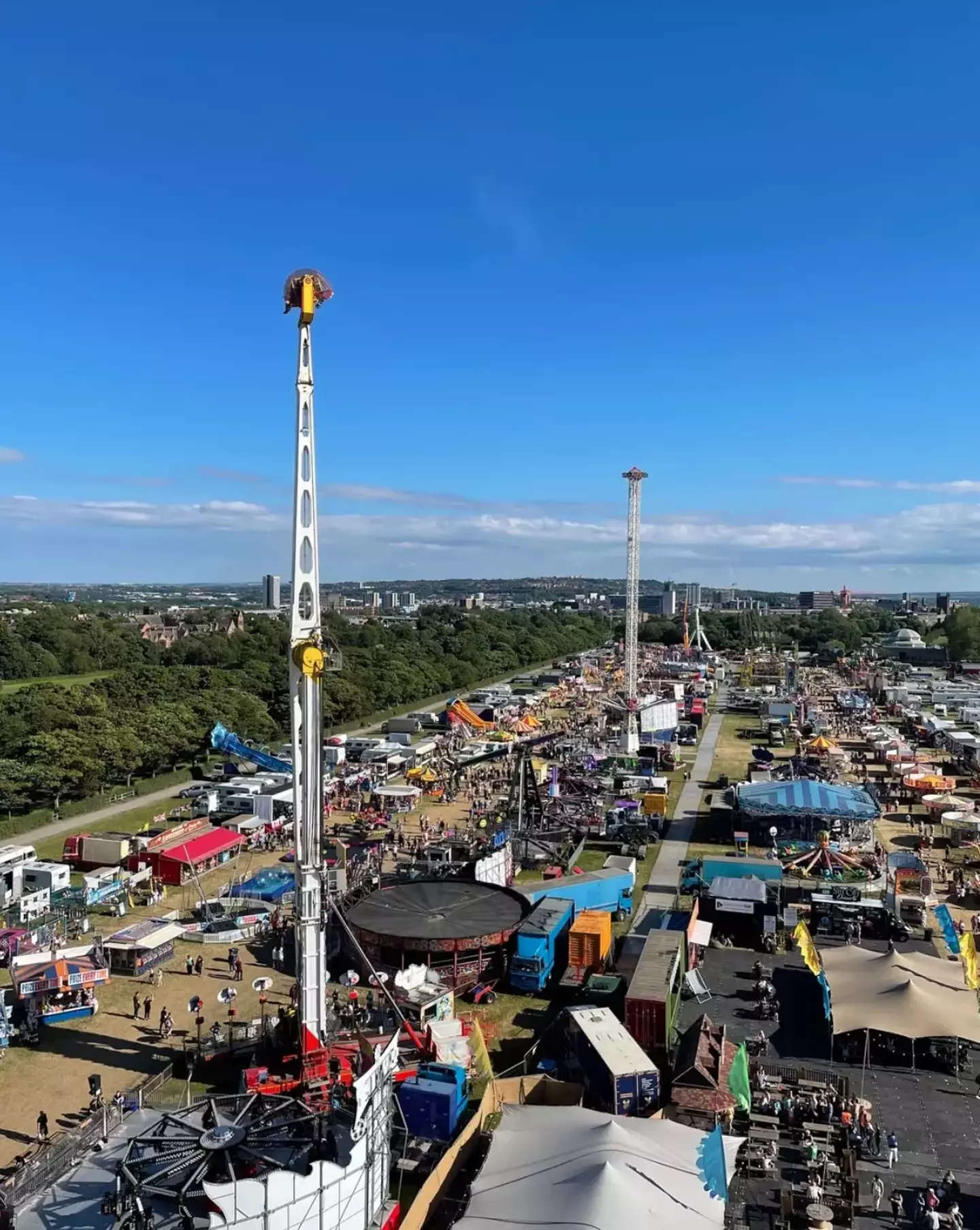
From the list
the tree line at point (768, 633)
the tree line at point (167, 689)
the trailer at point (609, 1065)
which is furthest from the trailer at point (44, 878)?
the tree line at point (768, 633)


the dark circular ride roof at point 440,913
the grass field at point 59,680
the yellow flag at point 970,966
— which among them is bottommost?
the grass field at point 59,680

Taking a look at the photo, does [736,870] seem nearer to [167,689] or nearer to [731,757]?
[731,757]

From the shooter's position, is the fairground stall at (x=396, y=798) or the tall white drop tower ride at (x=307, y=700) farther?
the fairground stall at (x=396, y=798)

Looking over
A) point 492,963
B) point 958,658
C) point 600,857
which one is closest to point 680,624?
point 958,658

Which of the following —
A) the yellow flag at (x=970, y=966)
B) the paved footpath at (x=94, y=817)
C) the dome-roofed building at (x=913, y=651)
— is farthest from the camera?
the dome-roofed building at (x=913, y=651)

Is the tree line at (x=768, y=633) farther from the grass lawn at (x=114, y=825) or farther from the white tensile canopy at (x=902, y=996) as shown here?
the white tensile canopy at (x=902, y=996)

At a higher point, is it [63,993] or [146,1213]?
[146,1213]

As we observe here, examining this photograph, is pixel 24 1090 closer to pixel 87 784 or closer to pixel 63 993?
pixel 63 993
